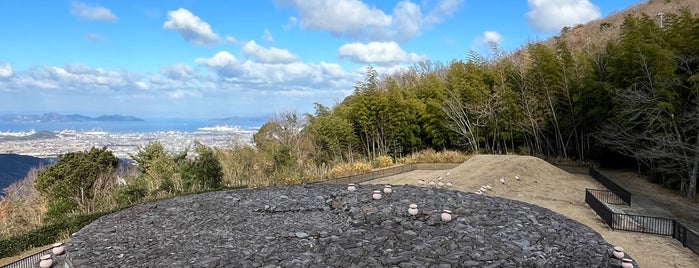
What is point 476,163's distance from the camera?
48.2 feet

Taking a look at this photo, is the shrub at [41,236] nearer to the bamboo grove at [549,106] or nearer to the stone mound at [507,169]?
the stone mound at [507,169]

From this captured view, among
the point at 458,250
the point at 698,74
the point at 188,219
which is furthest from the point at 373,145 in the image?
the point at 458,250

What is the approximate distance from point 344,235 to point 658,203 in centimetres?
986

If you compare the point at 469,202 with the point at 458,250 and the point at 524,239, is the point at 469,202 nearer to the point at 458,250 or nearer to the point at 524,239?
the point at 524,239

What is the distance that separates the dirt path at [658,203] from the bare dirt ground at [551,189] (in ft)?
3.60

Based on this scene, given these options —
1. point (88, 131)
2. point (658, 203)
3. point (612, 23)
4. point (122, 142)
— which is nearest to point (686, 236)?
point (658, 203)

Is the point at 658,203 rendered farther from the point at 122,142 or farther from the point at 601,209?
the point at 122,142

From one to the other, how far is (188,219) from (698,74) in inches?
502

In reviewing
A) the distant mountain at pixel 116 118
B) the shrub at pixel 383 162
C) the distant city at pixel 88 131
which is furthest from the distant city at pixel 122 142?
the distant mountain at pixel 116 118

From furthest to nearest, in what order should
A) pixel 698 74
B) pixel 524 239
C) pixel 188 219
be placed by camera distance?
pixel 698 74
pixel 188 219
pixel 524 239

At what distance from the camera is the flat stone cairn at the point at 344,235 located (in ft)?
16.1

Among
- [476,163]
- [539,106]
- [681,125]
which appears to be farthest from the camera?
[539,106]

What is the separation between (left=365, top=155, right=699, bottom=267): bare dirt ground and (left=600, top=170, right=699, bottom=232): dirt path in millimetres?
1098

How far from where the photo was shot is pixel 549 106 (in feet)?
59.8
